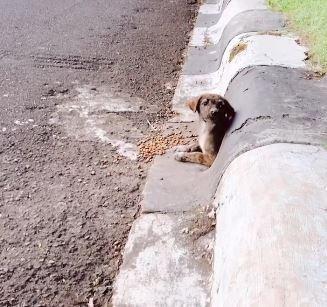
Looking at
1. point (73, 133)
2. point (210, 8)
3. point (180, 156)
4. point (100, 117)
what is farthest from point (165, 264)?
point (210, 8)

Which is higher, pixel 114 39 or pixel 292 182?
pixel 292 182

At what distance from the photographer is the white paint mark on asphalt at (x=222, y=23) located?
26.0 ft

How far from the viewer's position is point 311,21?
21.3 feet

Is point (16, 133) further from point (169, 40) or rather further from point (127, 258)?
point (169, 40)

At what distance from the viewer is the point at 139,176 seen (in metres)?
4.80

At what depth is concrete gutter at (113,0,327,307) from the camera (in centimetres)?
278

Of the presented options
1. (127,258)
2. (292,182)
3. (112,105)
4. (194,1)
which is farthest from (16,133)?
(194,1)

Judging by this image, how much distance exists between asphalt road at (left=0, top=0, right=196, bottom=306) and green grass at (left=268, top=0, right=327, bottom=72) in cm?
154

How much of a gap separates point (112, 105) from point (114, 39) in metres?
2.39

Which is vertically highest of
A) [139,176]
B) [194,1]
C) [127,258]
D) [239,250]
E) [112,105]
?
[239,250]

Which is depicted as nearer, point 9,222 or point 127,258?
point 127,258

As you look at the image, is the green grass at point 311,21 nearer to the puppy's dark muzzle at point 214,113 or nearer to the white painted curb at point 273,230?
the puppy's dark muzzle at point 214,113

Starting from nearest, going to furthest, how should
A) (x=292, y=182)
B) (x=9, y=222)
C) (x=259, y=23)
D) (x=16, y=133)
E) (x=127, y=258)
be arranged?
(x=292, y=182) < (x=127, y=258) < (x=9, y=222) < (x=16, y=133) < (x=259, y=23)

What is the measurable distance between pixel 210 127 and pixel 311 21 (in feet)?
7.93
